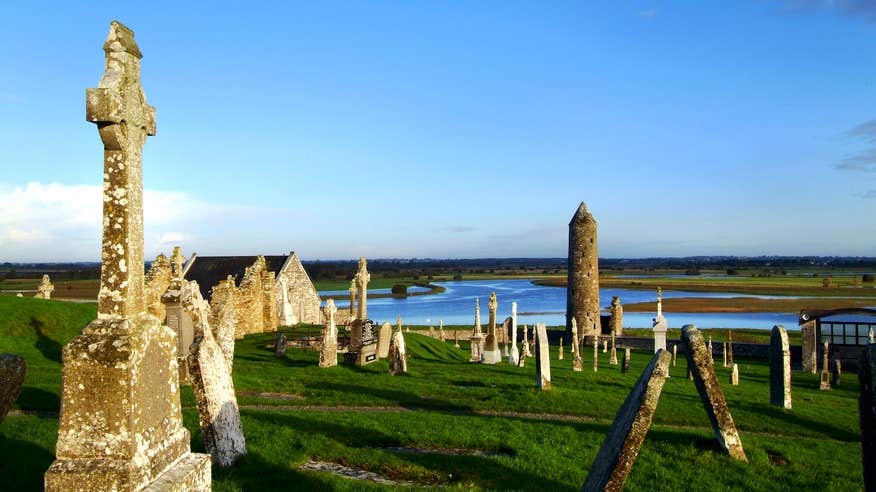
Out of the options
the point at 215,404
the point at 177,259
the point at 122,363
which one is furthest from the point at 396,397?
the point at 177,259

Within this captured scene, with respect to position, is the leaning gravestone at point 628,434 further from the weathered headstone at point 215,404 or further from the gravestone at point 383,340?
the gravestone at point 383,340

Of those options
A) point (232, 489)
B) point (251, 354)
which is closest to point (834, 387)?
point (251, 354)

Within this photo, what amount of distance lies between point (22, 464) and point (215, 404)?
231 cm

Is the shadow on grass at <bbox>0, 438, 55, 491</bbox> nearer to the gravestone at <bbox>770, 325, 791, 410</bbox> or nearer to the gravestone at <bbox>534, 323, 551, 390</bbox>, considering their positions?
the gravestone at <bbox>534, 323, 551, 390</bbox>

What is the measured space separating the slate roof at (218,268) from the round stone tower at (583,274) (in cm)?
2152

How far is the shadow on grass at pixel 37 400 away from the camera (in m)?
→ 11.4

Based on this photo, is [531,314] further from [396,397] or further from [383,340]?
[396,397]

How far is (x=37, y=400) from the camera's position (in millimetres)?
11773

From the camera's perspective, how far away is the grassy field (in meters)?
7.77

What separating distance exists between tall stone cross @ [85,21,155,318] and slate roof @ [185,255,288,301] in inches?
1322

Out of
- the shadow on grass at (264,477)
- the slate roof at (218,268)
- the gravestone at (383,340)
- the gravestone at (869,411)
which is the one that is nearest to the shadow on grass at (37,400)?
the shadow on grass at (264,477)

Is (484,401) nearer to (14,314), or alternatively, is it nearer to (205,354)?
(205,354)

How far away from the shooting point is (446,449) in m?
9.28

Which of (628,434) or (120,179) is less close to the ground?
(120,179)
